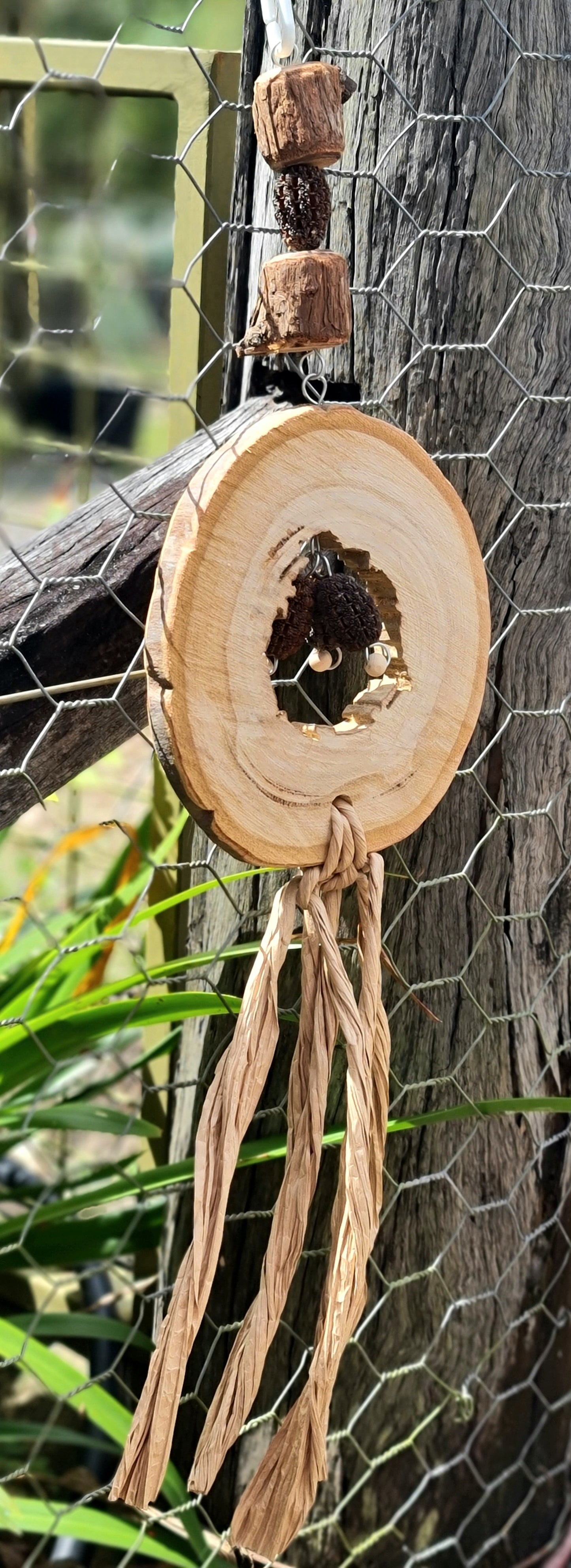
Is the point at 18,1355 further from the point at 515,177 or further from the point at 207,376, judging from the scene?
the point at 515,177

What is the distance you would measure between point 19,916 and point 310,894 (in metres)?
0.71

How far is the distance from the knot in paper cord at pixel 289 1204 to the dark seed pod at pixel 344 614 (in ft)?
0.28

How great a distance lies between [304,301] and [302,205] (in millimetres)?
55

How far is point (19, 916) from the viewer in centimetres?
127

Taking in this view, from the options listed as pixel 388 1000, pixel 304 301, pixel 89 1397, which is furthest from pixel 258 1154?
pixel 304 301

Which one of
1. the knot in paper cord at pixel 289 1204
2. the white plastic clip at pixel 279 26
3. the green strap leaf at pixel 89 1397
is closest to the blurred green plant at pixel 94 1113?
the green strap leaf at pixel 89 1397

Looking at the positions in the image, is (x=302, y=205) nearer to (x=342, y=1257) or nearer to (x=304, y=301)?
(x=304, y=301)

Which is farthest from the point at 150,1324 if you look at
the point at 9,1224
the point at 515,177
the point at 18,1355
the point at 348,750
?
the point at 515,177

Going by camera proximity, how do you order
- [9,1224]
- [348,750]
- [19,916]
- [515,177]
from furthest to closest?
[19,916]
[9,1224]
[515,177]
[348,750]

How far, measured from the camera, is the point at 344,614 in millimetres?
601

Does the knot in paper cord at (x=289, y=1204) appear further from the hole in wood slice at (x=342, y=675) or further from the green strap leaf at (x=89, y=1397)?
the green strap leaf at (x=89, y=1397)

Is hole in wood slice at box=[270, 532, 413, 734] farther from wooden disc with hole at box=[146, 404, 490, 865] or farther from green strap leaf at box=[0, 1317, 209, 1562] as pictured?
green strap leaf at box=[0, 1317, 209, 1562]

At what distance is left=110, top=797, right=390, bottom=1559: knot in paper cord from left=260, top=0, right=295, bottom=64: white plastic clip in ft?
1.23

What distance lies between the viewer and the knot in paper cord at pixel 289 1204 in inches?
24.0
